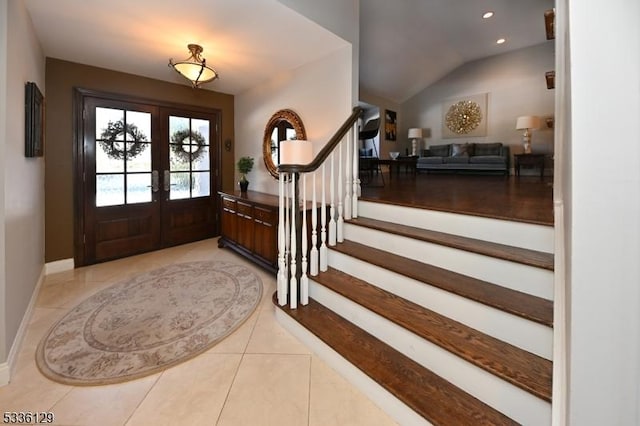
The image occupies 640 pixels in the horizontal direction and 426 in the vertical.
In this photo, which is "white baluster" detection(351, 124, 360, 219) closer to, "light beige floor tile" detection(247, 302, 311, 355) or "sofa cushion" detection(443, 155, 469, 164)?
"light beige floor tile" detection(247, 302, 311, 355)

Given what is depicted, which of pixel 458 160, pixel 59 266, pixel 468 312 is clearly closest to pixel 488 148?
pixel 458 160

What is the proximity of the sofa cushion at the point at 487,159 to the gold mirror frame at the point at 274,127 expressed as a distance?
5260 mm

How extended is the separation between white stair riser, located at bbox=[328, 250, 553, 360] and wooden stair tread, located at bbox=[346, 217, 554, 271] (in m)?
0.35

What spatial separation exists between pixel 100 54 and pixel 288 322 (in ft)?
12.3

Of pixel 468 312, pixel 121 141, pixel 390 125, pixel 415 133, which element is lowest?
pixel 468 312

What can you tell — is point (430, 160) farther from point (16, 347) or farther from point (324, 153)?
point (16, 347)

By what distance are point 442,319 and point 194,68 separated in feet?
10.7

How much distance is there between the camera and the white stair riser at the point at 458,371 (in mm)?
1214

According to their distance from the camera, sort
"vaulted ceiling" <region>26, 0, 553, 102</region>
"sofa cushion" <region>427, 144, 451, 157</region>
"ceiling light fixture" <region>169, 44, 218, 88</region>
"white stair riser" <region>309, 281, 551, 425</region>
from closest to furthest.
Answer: "white stair riser" <region>309, 281, 551, 425</region> < "vaulted ceiling" <region>26, 0, 553, 102</region> < "ceiling light fixture" <region>169, 44, 218, 88</region> < "sofa cushion" <region>427, 144, 451, 157</region>

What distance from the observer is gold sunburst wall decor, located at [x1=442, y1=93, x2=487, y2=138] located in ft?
24.5

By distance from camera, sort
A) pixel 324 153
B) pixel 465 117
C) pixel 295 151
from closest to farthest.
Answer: pixel 324 153
pixel 295 151
pixel 465 117

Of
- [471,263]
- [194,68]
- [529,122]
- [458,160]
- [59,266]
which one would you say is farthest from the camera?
[458,160]

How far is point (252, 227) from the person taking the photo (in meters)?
3.56

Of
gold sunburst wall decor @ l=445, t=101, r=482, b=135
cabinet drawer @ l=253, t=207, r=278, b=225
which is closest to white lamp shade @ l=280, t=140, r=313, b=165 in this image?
cabinet drawer @ l=253, t=207, r=278, b=225
